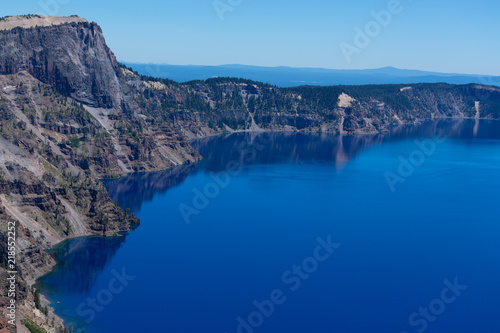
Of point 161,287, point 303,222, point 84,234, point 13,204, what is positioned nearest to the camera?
point 161,287

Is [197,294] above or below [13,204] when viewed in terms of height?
below

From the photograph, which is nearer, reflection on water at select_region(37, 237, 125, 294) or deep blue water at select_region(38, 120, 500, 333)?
deep blue water at select_region(38, 120, 500, 333)

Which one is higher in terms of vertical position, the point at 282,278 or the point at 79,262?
the point at 282,278

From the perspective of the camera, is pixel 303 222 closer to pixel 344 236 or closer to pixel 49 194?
pixel 344 236

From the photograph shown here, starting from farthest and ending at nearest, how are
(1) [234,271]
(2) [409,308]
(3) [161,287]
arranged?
(1) [234,271] < (3) [161,287] < (2) [409,308]

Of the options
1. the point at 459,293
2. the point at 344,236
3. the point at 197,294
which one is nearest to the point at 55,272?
the point at 197,294

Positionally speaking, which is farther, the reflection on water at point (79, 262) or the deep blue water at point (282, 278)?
the reflection on water at point (79, 262)

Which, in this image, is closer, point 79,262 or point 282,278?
point 282,278

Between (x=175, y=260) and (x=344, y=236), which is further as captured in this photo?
(x=344, y=236)
